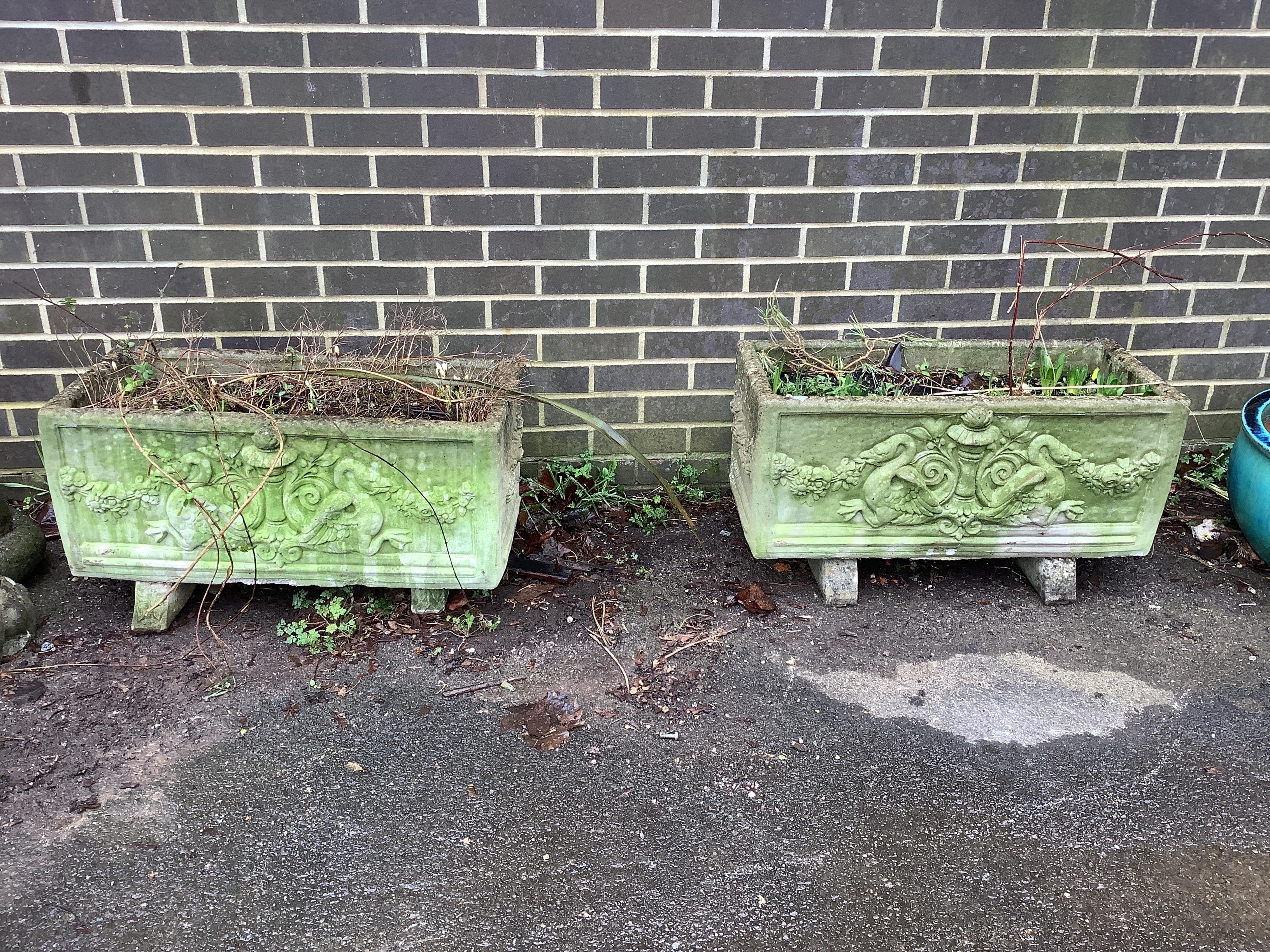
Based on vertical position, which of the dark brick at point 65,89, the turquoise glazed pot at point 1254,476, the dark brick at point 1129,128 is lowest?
the turquoise glazed pot at point 1254,476

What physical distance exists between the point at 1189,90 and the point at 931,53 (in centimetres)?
103

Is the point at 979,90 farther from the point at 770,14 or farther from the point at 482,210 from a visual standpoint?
the point at 482,210

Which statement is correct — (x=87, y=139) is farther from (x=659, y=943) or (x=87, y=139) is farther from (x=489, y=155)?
(x=659, y=943)

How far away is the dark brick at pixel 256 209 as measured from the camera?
336 cm

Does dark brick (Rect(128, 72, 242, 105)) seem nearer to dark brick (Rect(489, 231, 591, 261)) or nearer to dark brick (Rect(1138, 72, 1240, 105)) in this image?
dark brick (Rect(489, 231, 591, 261))

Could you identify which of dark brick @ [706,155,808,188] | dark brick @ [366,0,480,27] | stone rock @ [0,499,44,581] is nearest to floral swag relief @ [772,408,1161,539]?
dark brick @ [706,155,808,188]

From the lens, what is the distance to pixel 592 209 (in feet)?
11.4

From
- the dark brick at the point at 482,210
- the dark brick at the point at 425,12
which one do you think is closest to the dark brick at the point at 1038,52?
the dark brick at the point at 482,210

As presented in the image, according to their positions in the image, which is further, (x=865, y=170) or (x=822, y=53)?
(x=865, y=170)

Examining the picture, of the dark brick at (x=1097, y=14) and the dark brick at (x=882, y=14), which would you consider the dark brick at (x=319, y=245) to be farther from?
the dark brick at (x=1097, y=14)

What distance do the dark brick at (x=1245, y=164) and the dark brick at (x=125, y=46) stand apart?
3.81m

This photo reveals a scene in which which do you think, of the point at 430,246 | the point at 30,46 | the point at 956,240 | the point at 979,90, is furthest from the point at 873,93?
the point at 30,46

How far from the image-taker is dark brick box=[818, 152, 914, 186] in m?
3.49

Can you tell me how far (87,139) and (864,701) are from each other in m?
3.22
